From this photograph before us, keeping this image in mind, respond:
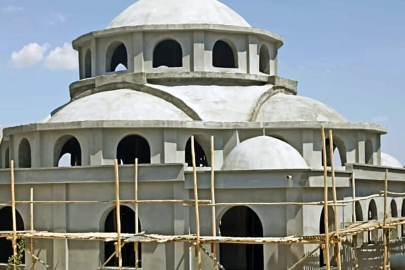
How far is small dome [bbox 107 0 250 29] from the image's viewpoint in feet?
103

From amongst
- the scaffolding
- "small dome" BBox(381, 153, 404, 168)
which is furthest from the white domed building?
"small dome" BBox(381, 153, 404, 168)

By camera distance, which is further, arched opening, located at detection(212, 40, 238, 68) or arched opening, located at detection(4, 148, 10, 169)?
arched opening, located at detection(212, 40, 238, 68)

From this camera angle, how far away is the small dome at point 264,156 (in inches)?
984

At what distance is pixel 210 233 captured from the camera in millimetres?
24719

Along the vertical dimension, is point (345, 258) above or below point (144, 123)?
below

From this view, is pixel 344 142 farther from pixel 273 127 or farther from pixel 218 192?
pixel 218 192

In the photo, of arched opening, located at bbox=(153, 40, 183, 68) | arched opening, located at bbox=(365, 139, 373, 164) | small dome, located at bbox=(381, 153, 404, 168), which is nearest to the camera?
arched opening, located at bbox=(365, 139, 373, 164)

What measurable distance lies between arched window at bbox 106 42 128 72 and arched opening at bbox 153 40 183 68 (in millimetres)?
1339

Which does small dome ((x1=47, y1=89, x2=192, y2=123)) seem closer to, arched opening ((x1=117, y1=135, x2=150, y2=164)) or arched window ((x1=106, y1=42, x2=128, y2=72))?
arched window ((x1=106, y1=42, x2=128, y2=72))

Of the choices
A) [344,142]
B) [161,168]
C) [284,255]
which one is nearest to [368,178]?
[344,142]

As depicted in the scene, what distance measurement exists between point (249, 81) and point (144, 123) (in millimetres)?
6251

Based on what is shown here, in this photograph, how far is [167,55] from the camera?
110ft

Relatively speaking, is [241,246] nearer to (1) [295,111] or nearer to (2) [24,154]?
(1) [295,111]

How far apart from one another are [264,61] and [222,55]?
1.91 m
